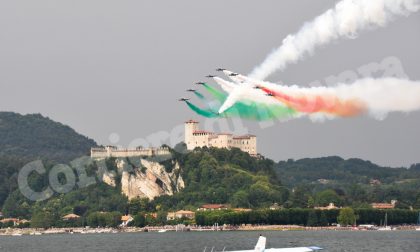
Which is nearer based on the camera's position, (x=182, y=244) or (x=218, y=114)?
(x=218, y=114)

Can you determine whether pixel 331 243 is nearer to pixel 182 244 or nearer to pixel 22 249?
pixel 182 244

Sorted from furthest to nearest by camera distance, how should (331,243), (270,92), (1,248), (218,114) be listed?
(1,248)
(331,243)
(218,114)
(270,92)

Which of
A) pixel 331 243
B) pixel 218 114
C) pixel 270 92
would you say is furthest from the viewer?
pixel 331 243

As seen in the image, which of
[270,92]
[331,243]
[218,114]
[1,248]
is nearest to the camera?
[270,92]

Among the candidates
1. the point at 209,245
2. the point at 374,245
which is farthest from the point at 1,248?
the point at 374,245

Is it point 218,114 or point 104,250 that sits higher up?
point 218,114

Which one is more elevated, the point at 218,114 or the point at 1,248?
the point at 218,114

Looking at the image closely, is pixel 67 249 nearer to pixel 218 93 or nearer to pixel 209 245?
pixel 209 245

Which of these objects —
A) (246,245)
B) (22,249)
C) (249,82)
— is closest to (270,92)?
(249,82)

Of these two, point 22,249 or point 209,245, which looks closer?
point 209,245
